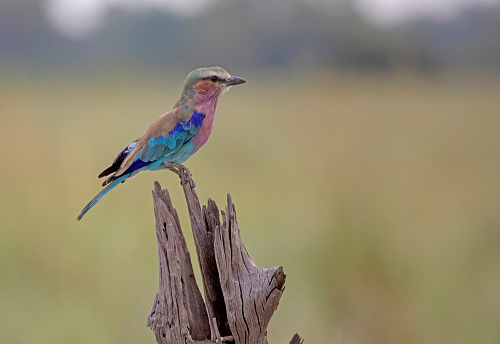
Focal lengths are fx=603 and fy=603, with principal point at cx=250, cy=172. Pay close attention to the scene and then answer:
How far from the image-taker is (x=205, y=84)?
10.4ft

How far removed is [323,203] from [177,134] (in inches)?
93.7

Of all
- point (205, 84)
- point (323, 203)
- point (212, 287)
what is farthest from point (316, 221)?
point (212, 287)

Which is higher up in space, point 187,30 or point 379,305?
point 187,30

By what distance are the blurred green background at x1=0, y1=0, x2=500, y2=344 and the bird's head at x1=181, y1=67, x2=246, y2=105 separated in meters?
1.77

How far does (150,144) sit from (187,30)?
16.1 metres

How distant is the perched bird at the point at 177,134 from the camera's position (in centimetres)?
289

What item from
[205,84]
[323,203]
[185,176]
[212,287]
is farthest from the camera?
[323,203]

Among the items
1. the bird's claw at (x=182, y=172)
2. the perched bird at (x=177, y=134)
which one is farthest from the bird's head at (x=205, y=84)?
the bird's claw at (x=182, y=172)

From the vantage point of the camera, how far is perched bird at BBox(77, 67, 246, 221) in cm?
289

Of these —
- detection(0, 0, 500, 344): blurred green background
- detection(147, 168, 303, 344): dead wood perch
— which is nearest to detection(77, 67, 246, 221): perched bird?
detection(147, 168, 303, 344): dead wood perch

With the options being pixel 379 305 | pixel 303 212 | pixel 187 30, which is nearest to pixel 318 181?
pixel 303 212

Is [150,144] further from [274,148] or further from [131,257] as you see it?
[274,148]

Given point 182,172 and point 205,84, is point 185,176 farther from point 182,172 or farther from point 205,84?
point 205,84

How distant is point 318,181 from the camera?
5523mm
